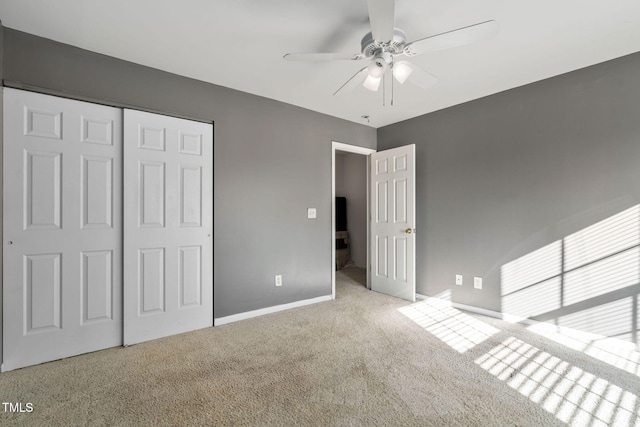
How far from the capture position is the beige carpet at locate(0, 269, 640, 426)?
61.4 inches

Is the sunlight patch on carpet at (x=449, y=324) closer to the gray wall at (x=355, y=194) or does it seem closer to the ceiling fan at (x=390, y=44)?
the ceiling fan at (x=390, y=44)

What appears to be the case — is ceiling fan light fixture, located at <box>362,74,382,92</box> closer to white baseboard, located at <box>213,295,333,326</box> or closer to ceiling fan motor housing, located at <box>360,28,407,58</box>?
ceiling fan motor housing, located at <box>360,28,407,58</box>

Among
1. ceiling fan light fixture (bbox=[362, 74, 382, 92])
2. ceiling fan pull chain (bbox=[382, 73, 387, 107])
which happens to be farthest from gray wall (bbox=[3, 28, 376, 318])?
ceiling fan light fixture (bbox=[362, 74, 382, 92])

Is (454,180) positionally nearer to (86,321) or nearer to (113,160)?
(113,160)

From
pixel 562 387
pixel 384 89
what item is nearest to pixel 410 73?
pixel 384 89

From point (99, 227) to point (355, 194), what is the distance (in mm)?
4513

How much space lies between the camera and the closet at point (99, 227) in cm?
198

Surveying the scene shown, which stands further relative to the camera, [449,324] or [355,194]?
[355,194]

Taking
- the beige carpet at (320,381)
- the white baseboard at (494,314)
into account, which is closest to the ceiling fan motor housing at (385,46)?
the beige carpet at (320,381)

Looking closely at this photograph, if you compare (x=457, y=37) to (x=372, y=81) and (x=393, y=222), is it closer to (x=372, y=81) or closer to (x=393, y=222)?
(x=372, y=81)

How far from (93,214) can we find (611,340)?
4.42m

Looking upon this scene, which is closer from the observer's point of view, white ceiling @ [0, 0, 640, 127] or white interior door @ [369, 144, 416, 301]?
white ceiling @ [0, 0, 640, 127]

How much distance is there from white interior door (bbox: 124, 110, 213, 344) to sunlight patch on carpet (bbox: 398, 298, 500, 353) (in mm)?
2190

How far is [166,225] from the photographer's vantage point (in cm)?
254
